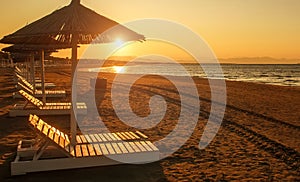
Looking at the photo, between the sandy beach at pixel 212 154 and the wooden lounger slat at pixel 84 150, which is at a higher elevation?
the wooden lounger slat at pixel 84 150

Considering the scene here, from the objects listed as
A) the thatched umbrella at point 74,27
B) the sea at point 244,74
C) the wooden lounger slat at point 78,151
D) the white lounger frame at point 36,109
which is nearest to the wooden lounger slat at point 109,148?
the wooden lounger slat at point 78,151

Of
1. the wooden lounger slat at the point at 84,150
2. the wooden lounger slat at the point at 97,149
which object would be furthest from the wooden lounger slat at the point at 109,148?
the wooden lounger slat at the point at 84,150

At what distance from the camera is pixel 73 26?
4.76 metres

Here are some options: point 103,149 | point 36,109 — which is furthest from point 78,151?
point 36,109

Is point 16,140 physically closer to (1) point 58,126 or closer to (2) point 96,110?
(1) point 58,126

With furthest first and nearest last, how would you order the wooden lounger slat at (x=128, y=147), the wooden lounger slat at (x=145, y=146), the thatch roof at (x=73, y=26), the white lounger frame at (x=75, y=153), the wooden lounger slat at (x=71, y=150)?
1. the wooden lounger slat at (x=145, y=146)
2. the wooden lounger slat at (x=128, y=147)
3. the wooden lounger slat at (x=71, y=150)
4. the white lounger frame at (x=75, y=153)
5. the thatch roof at (x=73, y=26)

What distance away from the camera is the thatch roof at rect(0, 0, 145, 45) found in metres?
4.75

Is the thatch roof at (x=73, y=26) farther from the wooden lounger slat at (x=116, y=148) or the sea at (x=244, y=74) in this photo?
the sea at (x=244, y=74)

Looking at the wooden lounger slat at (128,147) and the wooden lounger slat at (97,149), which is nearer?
the wooden lounger slat at (97,149)

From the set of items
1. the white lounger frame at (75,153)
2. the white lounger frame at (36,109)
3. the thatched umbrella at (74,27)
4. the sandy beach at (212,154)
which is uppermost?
the thatched umbrella at (74,27)

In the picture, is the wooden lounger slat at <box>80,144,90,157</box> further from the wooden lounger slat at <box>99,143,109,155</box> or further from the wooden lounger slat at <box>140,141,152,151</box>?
the wooden lounger slat at <box>140,141,152,151</box>

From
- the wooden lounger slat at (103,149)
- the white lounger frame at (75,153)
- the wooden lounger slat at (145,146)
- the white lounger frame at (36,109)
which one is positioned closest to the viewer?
the white lounger frame at (75,153)

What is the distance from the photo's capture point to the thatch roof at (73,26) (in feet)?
15.6

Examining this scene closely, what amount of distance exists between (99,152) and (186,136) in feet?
10.7
